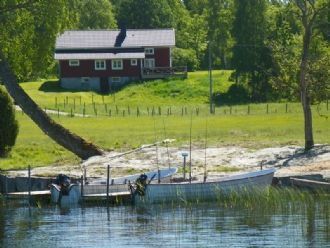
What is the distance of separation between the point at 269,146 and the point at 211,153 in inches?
134

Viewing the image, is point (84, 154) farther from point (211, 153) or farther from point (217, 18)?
point (217, 18)

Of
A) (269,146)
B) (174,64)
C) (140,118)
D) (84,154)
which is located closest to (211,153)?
(269,146)

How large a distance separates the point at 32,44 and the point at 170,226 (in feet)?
62.2

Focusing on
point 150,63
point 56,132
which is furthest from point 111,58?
point 56,132

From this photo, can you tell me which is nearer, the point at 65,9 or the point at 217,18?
the point at 65,9

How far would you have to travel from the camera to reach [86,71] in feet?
401

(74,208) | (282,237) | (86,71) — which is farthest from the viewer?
(86,71)

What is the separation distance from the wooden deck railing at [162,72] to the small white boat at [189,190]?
276 feet

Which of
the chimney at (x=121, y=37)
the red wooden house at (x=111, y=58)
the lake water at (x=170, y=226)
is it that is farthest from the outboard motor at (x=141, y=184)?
the chimney at (x=121, y=37)

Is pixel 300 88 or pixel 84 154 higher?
pixel 300 88

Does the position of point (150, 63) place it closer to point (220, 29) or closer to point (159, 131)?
point (220, 29)

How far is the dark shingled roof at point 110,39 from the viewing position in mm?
124562

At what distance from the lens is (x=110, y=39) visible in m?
126

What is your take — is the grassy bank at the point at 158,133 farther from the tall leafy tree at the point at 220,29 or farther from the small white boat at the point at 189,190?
the tall leafy tree at the point at 220,29
